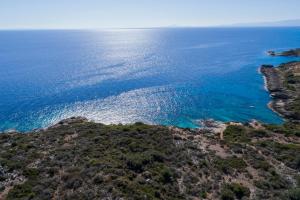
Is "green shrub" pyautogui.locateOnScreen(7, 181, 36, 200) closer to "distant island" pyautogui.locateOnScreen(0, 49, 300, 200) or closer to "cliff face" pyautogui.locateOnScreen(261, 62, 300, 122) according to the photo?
"distant island" pyautogui.locateOnScreen(0, 49, 300, 200)

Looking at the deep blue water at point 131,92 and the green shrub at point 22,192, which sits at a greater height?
the green shrub at point 22,192

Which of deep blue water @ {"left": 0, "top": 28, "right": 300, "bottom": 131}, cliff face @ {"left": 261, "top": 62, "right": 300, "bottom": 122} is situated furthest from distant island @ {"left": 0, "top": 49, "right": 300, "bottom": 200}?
deep blue water @ {"left": 0, "top": 28, "right": 300, "bottom": 131}

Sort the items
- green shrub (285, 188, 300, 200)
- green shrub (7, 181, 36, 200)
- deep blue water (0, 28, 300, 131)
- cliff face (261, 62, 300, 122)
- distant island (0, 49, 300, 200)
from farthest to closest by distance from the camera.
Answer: deep blue water (0, 28, 300, 131) → cliff face (261, 62, 300, 122) → distant island (0, 49, 300, 200) → green shrub (285, 188, 300, 200) → green shrub (7, 181, 36, 200)

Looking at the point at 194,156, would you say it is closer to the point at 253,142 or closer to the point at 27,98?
the point at 253,142

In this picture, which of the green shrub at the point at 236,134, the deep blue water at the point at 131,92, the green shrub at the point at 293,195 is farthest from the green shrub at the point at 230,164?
the deep blue water at the point at 131,92

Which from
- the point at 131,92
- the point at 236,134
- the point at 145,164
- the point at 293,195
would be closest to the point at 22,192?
the point at 145,164

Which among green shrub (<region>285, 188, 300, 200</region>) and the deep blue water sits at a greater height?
green shrub (<region>285, 188, 300, 200</region>)

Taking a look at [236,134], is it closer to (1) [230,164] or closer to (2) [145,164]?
(1) [230,164]

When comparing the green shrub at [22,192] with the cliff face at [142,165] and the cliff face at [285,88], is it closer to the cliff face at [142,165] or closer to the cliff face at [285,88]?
the cliff face at [142,165]

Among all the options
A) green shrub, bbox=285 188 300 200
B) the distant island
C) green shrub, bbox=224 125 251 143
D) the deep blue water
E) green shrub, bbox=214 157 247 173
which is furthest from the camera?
the deep blue water

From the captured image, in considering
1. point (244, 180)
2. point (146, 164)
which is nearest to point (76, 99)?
point (146, 164)
